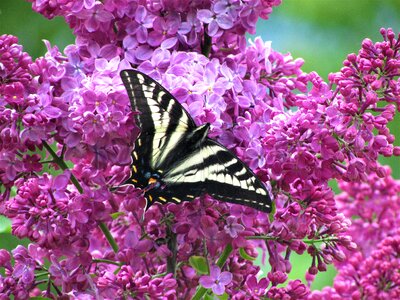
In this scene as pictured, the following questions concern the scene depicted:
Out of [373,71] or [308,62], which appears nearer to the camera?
[373,71]

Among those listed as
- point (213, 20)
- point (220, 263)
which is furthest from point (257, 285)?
point (213, 20)

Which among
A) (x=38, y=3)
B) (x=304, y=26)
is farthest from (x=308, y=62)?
(x=38, y=3)

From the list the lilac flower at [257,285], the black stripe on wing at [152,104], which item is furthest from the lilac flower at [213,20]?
the lilac flower at [257,285]

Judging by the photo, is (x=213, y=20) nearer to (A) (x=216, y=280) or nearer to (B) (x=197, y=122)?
(B) (x=197, y=122)

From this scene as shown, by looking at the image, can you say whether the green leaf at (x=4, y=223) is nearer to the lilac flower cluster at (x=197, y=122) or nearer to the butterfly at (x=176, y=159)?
the lilac flower cluster at (x=197, y=122)

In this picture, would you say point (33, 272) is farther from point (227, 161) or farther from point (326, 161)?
point (326, 161)
